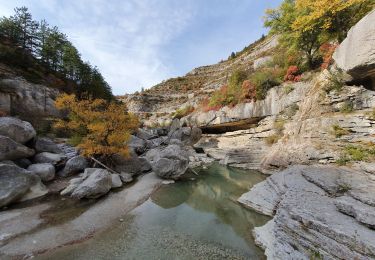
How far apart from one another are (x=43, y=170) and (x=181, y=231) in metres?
12.0

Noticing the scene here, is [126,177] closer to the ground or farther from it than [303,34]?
closer to the ground

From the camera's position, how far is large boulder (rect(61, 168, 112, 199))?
12.5m

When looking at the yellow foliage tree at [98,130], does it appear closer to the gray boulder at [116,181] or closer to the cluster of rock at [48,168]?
the cluster of rock at [48,168]

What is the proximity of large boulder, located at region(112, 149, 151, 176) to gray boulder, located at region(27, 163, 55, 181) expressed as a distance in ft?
16.2

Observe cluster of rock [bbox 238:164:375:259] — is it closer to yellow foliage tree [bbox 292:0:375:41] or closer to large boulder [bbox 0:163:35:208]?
yellow foliage tree [bbox 292:0:375:41]

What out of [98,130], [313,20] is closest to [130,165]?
[98,130]

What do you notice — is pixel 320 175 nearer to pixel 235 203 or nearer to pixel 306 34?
pixel 235 203

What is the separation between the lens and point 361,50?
38.8 feet

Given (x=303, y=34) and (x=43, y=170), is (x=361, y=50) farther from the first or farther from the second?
(x=43, y=170)

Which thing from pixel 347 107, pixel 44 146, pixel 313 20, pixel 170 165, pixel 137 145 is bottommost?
pixel 170 165

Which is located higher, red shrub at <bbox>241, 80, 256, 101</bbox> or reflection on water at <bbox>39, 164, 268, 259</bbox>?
red shrub at <bbox>241, 80, 256, 101</bbox>

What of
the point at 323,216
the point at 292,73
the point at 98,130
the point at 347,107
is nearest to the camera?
the point at 323,216

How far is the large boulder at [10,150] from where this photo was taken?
12.8 metres

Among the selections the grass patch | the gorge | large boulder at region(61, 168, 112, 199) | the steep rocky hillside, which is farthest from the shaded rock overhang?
large boulder at region(61, 168, 112, 199)
